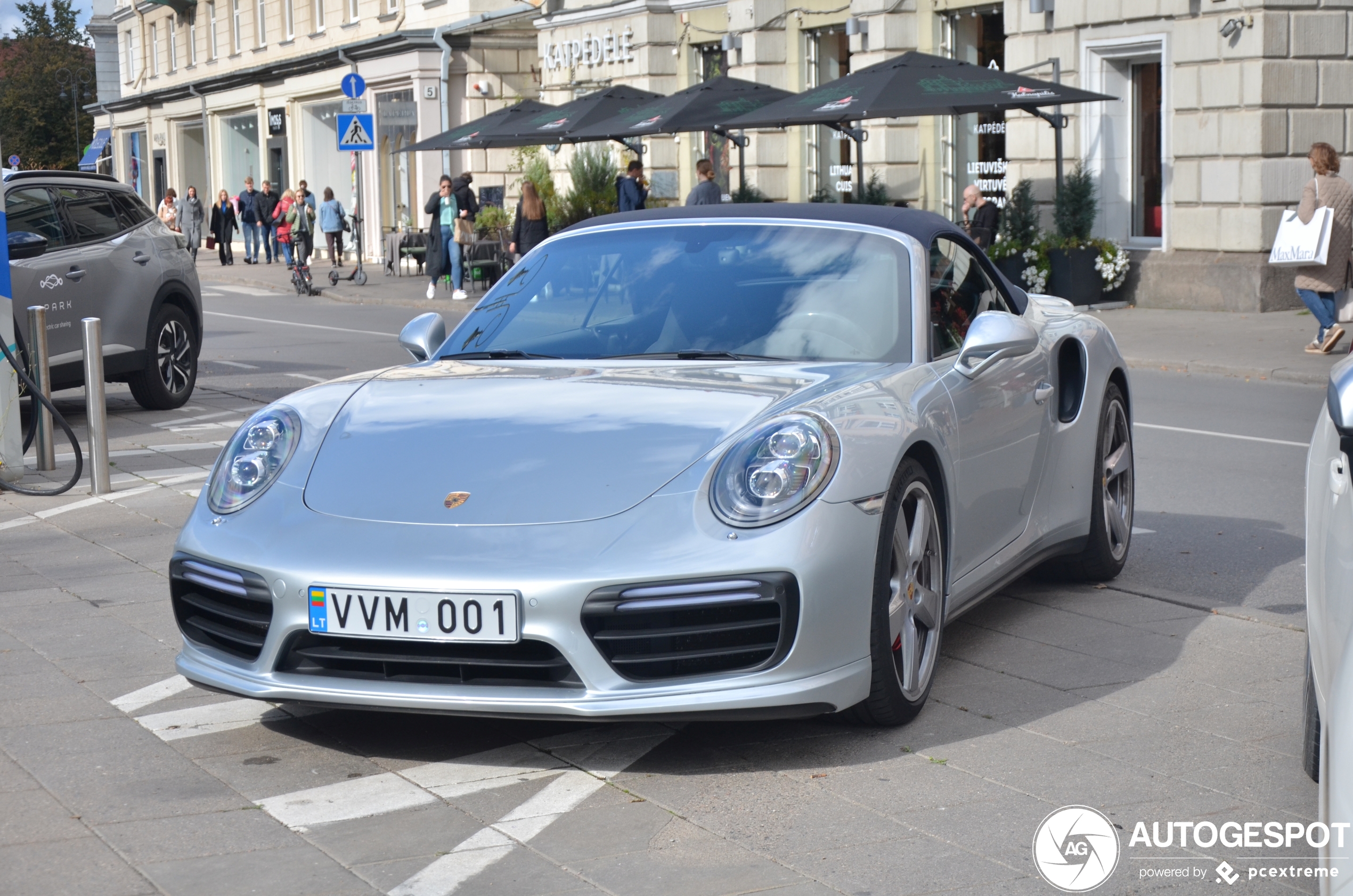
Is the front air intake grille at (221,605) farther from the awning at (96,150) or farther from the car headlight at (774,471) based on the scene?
the awning at (96,150)

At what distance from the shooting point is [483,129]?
27641 mm

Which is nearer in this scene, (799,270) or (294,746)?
(294,746)

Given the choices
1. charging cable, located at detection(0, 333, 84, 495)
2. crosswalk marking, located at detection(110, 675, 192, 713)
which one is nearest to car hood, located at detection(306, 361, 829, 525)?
crosswalk marking, located at detection(110, 675, 192, 713)

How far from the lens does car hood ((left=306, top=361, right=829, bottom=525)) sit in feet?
13.9

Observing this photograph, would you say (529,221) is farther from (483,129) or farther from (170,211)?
(170,211)

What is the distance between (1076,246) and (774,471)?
58.3 ft

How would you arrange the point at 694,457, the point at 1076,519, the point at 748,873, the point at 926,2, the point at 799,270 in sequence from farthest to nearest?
the point at 926,2 < the point at 1076,519 < the point at 799,270 < the point at 694,457 < the point at 748,873

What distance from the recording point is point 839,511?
4.20 meters

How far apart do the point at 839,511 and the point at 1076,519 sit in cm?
225

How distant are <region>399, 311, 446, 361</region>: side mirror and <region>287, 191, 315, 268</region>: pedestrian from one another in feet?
80.4

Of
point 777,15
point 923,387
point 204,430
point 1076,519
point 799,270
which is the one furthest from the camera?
point 777,15

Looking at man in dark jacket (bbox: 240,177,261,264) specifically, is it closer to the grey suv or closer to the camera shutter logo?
the grey suv

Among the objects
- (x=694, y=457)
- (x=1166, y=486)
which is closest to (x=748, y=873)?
(x=694, y=457)

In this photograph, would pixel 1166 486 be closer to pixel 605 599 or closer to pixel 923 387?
pixel 923 387
